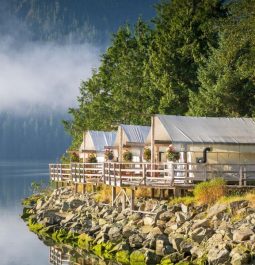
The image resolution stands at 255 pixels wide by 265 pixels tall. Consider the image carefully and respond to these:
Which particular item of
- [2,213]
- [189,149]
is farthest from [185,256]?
[2,213]

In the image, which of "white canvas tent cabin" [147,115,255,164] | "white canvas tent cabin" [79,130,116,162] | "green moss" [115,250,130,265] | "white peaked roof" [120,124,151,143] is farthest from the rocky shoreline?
"white canvas tent cabin" [79,130,116,162]

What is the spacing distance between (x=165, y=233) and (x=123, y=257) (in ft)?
8.42

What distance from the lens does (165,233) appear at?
28781mm

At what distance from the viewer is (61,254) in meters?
34.1

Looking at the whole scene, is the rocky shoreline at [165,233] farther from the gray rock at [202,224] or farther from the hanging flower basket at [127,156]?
the hanging flower basket at [127,156]

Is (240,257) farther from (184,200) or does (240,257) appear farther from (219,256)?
(184,200)

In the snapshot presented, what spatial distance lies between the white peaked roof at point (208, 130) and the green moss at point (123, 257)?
1114 cm

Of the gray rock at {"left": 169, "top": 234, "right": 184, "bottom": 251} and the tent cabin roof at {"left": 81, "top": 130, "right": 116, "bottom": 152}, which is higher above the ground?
the tent cabin roof at {"left": 81, "top": 130, "right": 116, "bottom": 152}

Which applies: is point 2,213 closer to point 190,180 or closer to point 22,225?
point 22,225

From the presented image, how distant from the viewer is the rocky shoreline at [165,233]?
2386cm

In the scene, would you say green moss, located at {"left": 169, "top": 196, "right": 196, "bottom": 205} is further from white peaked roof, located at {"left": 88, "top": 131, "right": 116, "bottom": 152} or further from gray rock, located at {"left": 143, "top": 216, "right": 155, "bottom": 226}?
white peaked roof, located at {"left": 88, "top": 131, "right": 116, "bottom": 152}

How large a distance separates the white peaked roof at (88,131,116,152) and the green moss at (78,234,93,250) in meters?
25.9

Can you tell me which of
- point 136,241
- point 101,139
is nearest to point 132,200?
point 136,241

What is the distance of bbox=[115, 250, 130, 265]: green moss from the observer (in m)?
27.9
